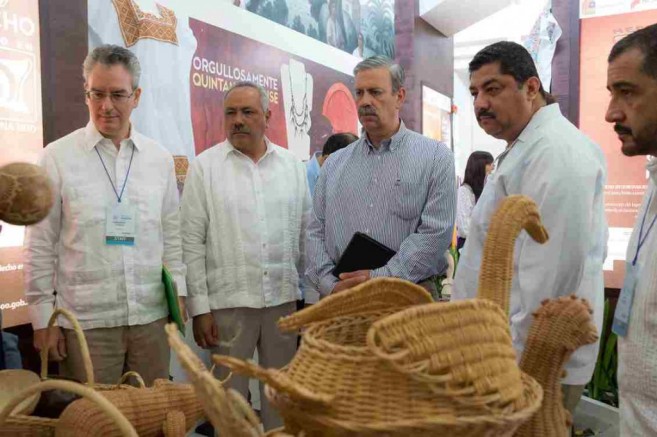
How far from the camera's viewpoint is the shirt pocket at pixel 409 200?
252 centimetres

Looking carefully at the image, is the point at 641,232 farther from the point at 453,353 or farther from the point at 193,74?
the point at 193,74

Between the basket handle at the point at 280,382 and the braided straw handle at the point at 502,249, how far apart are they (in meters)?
0.34

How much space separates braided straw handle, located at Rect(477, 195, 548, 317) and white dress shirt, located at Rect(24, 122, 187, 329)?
166cm

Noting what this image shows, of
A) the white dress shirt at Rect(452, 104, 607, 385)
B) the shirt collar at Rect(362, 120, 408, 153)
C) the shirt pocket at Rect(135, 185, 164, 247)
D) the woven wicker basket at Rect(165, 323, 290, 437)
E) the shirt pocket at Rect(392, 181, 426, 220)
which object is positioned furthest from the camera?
the shirt collar at Rect(362, 120, 408, 153)

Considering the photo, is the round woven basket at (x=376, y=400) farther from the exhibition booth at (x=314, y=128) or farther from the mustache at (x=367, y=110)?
the mustache at (x=367, y=110)

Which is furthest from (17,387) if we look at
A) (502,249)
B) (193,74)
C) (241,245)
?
(193,74)

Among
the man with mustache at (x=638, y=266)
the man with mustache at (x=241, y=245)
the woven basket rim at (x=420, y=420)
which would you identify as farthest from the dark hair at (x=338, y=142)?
the woven basket rim at (x=420, y=420)

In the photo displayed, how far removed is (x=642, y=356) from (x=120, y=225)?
5.78 feet

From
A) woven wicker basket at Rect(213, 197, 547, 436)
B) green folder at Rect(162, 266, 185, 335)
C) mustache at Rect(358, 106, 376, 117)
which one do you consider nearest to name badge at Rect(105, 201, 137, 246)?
green folder at Rect(162, 266, 185, 335)

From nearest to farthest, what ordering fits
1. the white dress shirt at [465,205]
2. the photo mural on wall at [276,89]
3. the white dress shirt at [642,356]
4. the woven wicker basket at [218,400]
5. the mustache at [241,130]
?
the woven wicker basket at [218,400]
the white dress shirt at [642,356]
the mustache at [241,130]
the photo mural on wall at [276,89]
the white dress shirt at [465,205]

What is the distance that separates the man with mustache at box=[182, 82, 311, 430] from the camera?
272cm

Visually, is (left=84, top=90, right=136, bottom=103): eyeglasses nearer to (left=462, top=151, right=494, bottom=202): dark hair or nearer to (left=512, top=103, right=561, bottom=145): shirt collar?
(left=512, top=103, right=561, bottom=145): shirt collar

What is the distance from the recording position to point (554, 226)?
1.79 meters

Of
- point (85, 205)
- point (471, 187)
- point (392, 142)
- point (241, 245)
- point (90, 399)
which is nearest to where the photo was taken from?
point (90, 399)
